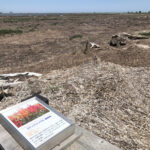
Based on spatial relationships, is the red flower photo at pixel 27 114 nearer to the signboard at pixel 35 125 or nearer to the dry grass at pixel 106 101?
the signboard at pixel 35 125

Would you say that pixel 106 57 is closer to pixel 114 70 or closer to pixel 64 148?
pixel 114 70

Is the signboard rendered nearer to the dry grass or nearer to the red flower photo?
the red flower photo

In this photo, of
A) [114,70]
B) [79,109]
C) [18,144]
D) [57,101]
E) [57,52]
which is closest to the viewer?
Result: [18,144]

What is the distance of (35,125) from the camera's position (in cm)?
294

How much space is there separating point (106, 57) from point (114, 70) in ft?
12.1

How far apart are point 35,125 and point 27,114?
34 cm

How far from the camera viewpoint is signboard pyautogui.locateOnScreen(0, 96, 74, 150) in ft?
8.93

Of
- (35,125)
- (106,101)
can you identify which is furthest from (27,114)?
(106,101)

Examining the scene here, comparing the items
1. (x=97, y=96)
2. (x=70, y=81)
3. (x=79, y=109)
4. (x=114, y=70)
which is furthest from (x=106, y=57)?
(x=79, y=109)

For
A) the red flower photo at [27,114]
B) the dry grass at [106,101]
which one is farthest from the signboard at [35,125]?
the dry grass at [106,101]

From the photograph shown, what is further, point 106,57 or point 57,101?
point 106,57

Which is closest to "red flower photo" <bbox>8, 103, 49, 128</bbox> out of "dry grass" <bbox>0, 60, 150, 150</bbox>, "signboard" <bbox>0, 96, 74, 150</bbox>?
"signboard" <bbox>0, 96, 74, 150</bbox>

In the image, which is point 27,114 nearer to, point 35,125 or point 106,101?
point 35,125

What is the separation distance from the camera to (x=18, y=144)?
2967 mm
